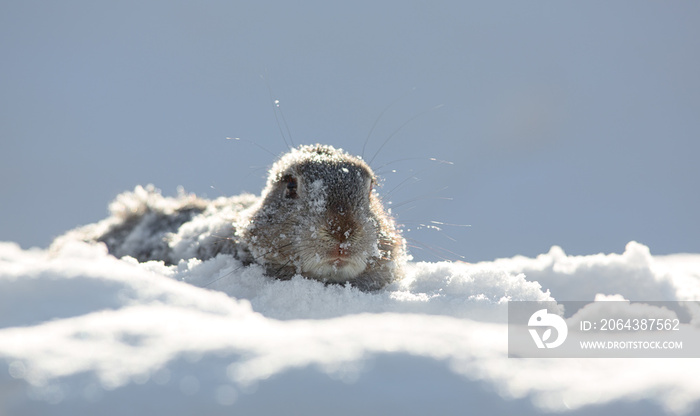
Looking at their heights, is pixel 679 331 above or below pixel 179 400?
above

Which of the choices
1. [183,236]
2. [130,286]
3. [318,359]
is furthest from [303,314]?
[183,236]

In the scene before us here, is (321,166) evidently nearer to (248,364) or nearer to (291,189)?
(291,189)

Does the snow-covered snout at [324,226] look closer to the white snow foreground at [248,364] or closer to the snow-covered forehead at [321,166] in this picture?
the snow-covered forehead at [321,166]

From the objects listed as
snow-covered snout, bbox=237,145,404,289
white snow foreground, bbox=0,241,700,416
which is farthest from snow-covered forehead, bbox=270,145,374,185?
white snow foreground, bbox=0,241,700,416

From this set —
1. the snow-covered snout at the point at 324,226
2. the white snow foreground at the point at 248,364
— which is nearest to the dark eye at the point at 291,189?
the snow-covered snout at the point at 324,226

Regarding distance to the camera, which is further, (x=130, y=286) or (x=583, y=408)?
→ (x=130, y=286)

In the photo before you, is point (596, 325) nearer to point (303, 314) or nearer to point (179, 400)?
point (303, 314)

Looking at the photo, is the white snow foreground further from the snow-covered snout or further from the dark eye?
the dark eye
